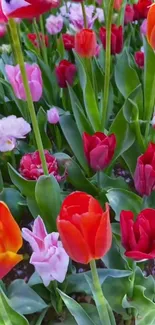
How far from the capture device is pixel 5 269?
23.0 inches

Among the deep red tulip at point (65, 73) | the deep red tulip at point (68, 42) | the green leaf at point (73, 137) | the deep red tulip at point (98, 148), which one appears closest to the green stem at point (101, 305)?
the deep red tulip at point (98, 148)

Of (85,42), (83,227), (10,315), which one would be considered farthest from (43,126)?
(83,227)

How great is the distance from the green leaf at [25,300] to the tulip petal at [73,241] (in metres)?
0.23

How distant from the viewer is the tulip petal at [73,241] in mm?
528

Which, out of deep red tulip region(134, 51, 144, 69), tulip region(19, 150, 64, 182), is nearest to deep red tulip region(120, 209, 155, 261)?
tulip region(19, 150, 64, 182)

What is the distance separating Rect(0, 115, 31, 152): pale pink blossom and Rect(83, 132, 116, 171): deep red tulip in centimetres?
17

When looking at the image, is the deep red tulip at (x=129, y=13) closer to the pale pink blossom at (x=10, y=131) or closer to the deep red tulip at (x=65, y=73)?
the deep red tulip at (x=65, y=73)

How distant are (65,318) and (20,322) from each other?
0.12 meters

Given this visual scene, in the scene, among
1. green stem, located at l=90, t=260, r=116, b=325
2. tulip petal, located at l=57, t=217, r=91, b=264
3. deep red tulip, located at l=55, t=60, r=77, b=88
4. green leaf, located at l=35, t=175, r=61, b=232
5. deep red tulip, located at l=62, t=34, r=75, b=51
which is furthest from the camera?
deep red tulip, located at l=62, t=34, r=75, b=51

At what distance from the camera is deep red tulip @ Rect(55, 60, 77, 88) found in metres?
1.05

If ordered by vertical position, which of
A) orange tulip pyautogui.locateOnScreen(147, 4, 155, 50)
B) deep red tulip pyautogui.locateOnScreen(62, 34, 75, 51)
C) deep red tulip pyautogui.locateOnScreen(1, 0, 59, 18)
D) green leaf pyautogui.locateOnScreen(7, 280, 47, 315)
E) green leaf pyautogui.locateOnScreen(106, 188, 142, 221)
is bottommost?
green leaf pyautogui.locateOnScreen(7, 280, 47, 315)

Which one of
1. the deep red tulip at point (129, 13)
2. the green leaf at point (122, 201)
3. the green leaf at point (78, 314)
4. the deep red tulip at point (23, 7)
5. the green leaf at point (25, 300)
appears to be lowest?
the green leaf at point (25, 300)

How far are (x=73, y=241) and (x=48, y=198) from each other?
0.82ft

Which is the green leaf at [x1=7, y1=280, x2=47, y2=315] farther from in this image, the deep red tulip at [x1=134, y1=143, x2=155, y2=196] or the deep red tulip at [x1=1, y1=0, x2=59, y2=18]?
the deep red tulip at [x1=1, y1=0, x2=59, y2=18]
